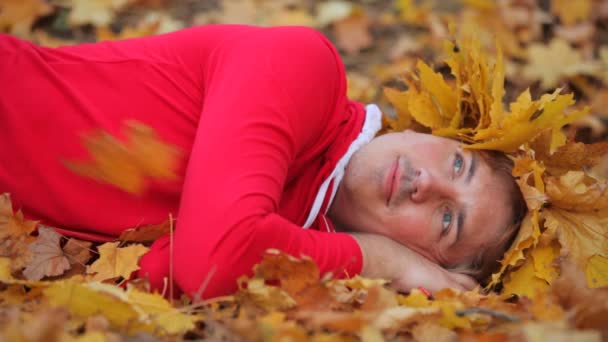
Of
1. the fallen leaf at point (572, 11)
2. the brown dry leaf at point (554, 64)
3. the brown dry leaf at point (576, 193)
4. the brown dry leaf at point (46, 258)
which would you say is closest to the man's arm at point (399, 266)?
the brown dry leaf at point (576, 193)

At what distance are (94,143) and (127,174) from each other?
0.42 ft

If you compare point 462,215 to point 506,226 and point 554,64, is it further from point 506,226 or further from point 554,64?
point 554,64

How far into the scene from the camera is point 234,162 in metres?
1.80

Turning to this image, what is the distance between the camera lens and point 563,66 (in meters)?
3.64

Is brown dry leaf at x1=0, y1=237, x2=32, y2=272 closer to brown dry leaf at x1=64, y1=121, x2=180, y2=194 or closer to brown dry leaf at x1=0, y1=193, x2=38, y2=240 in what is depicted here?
brown dry leaf at x1=0, y1=193, x2=38, y2=240

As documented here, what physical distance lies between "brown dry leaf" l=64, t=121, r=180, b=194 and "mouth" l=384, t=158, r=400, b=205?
62 cm

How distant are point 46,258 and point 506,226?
1355 millimetres

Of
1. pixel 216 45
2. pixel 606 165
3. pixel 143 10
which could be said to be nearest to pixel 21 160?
pixel 216 45

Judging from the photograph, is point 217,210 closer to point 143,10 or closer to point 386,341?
point 386,341

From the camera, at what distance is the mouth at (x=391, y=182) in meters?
2.11

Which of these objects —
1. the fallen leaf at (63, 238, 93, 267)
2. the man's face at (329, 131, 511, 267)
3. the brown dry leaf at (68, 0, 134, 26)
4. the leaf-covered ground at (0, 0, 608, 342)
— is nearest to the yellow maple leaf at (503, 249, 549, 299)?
the leaf-covered ground at (0, 0, 608, 342)

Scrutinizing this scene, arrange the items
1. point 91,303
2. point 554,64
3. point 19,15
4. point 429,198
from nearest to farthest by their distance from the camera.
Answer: point 91,303 → point 429,198 → point 19,15 → point 554,64

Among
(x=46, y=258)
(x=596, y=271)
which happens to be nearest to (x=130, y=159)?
(x=46, y=258)

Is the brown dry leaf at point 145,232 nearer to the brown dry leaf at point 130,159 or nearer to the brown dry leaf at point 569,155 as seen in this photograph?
the brown dry leaf at point 130,159
